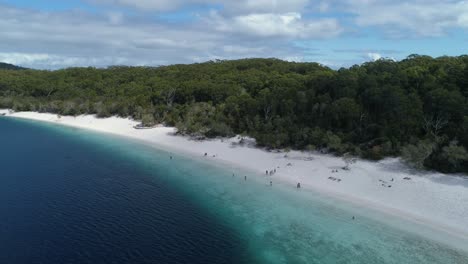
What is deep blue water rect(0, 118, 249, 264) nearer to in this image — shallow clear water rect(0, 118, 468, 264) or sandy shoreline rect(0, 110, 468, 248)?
shallow clear water rect(0, 118, 468, 264)

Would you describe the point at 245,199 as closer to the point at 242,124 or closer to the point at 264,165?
the point at 264,165

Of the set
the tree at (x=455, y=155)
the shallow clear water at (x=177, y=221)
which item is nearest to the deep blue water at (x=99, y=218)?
the shallow clear water at (x=177, y=221)

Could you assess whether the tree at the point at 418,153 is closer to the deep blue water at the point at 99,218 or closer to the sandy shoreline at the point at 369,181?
the sandy shoreline at the point at 369,181

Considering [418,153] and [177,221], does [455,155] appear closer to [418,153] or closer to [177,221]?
[418,153]

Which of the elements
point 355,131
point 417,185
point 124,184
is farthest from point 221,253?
point 355,131

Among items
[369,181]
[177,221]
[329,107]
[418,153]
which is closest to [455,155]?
[418,153]
